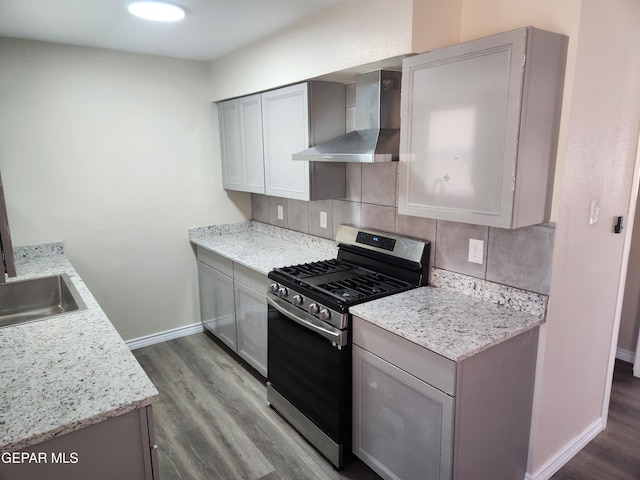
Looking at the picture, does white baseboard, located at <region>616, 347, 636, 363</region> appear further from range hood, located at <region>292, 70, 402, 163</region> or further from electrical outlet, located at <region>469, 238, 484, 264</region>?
range hood, located at <region>292, 70, 402, 163</region>

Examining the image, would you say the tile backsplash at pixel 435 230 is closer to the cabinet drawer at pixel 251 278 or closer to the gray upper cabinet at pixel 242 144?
the gray upper cabinet at pixel 242 144

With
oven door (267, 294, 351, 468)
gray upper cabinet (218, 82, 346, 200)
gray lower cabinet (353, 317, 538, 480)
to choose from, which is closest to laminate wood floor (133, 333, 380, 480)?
oven door (267, 294, 351, 468)

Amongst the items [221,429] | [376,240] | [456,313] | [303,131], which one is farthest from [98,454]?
[303,131]

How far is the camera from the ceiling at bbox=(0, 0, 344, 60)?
2143 mm

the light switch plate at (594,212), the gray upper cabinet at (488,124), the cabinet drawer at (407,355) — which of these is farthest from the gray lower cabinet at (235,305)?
the light switch plate at (594,212)

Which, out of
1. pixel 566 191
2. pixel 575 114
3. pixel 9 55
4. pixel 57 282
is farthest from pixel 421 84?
pixel 9 55

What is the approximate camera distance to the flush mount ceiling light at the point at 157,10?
2109mm

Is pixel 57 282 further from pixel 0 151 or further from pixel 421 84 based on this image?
pixel 421 84

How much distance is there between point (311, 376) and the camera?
7.29 ft

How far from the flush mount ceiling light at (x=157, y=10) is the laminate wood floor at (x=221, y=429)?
2.33 metres

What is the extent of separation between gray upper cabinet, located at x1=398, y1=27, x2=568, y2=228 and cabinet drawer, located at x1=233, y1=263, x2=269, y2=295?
1.25m

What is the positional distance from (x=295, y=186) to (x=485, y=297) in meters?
1.41

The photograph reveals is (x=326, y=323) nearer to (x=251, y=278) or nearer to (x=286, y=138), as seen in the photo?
(x=251, y=278)

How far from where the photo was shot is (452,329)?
1731 millimetres
